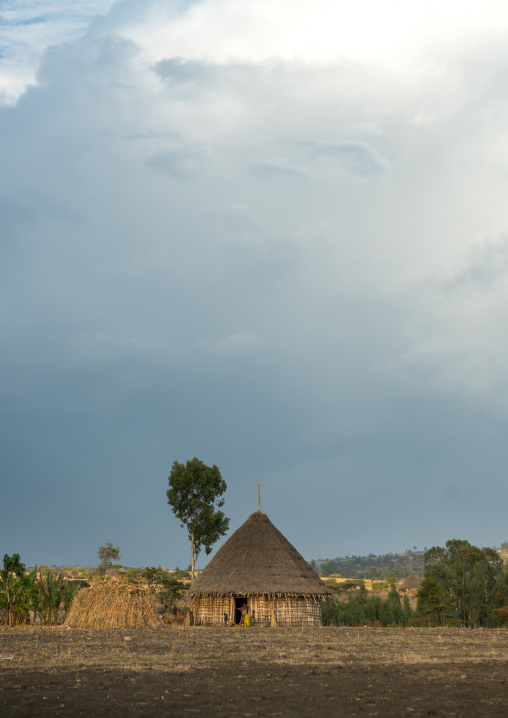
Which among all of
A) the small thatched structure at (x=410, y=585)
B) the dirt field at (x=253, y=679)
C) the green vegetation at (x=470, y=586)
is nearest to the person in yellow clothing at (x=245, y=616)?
the dirt field at (x=253, y=679)

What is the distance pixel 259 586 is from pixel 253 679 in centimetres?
2099

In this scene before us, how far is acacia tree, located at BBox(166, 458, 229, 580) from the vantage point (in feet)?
160

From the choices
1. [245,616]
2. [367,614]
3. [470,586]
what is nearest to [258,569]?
[245,616]

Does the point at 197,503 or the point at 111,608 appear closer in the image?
the point at 111,608

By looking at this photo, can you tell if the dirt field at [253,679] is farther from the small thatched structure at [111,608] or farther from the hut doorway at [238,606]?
the hut doorway at [238,606]

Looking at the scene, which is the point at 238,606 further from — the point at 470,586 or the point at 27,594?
the point at 470,586

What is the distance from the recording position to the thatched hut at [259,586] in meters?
33.1

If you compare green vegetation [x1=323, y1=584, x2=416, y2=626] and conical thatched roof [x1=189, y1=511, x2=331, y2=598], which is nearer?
conical thatched roof [x1=189, y1=511, x2=331, y2=598]

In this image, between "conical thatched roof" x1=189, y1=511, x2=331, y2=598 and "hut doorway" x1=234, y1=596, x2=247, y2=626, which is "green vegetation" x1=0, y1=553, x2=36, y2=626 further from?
"hut doorway" x1=234, y1=596, x2=247, y2=626

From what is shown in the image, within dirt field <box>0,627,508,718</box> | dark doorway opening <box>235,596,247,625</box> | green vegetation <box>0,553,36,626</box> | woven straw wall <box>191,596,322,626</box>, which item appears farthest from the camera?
dark doorway opening <box>235,596,247,625</box>

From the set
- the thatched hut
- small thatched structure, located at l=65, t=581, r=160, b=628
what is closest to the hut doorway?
the thatched hut

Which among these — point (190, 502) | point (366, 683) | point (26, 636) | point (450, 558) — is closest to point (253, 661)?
point (366, 683)

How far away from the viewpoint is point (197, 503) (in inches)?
1919

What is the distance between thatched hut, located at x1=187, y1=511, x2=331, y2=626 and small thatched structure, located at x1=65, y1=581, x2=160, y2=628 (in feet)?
13.7
